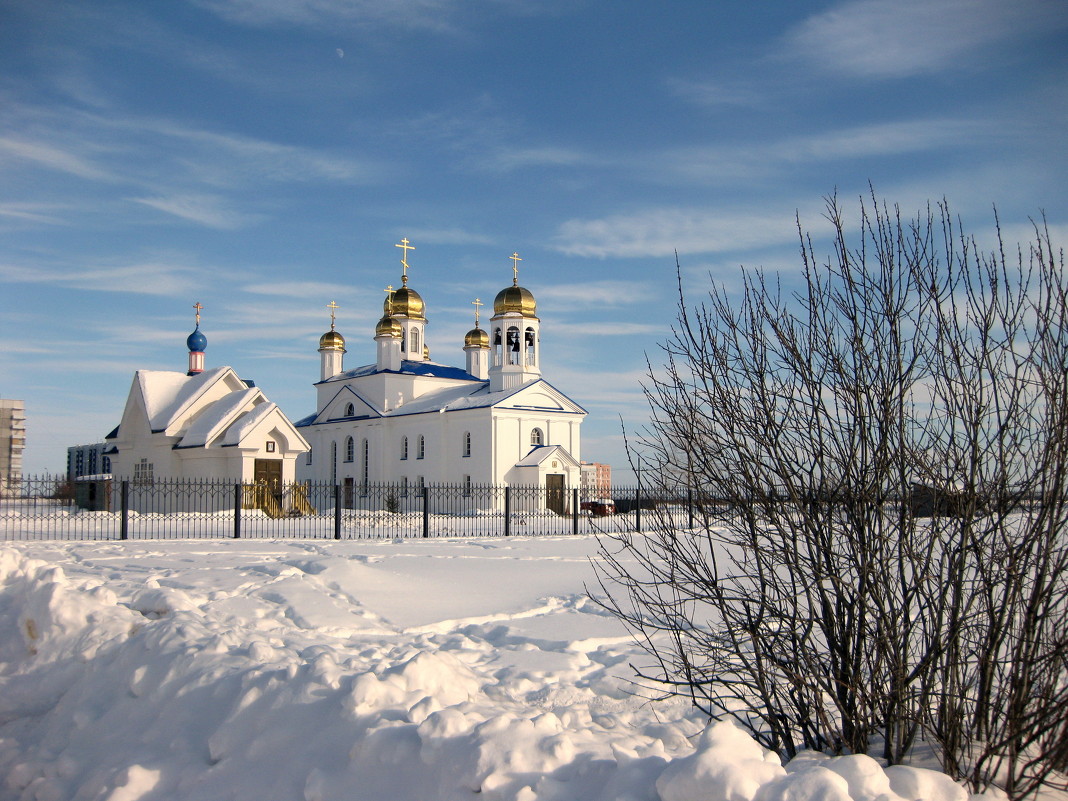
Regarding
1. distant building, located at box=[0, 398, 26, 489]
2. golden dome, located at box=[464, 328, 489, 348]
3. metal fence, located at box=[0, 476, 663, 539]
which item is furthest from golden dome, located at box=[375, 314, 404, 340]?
distant building, located at box=[0, 398, 26, 489]

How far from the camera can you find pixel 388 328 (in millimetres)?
45125

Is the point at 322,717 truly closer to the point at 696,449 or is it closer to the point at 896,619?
the point at 696,449

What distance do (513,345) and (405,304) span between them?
30.0 ft

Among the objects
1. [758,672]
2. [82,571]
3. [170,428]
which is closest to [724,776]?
[758,672]

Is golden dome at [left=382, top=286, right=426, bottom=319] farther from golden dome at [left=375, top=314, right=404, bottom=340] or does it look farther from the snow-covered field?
the snow-covered field

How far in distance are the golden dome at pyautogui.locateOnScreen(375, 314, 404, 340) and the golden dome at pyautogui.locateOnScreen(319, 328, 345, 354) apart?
745 cm

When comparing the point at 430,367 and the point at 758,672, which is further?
the point at 430,367

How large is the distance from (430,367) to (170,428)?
1758cm

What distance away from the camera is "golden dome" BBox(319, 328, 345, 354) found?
5206 centimetres

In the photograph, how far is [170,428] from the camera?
1219 inches

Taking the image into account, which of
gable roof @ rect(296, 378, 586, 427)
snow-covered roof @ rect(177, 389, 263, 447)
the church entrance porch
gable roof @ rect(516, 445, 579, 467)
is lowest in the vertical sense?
the church entrance porch

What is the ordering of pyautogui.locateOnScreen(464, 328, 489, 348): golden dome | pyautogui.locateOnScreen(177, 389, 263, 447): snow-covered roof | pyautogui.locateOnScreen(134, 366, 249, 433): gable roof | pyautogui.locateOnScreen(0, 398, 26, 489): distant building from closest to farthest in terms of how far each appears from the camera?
pyautogui.locateOnScreen(177, 389, 263, 447): snow-covered roof < pyautogui.locateOnScreen(134, 366, 249, 433): gable roof < pyautogui.locateOnScreen(464, 328, 489, 348): golden dome < pyautogui.locateOnScreen(0, 398, 26, 489): distant building

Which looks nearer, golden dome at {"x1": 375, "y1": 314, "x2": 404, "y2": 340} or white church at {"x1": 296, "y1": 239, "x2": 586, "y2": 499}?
white church at {"x1": 296, "y1": 239, "x2": 586, "y2": 499}

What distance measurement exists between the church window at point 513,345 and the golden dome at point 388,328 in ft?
24.8
